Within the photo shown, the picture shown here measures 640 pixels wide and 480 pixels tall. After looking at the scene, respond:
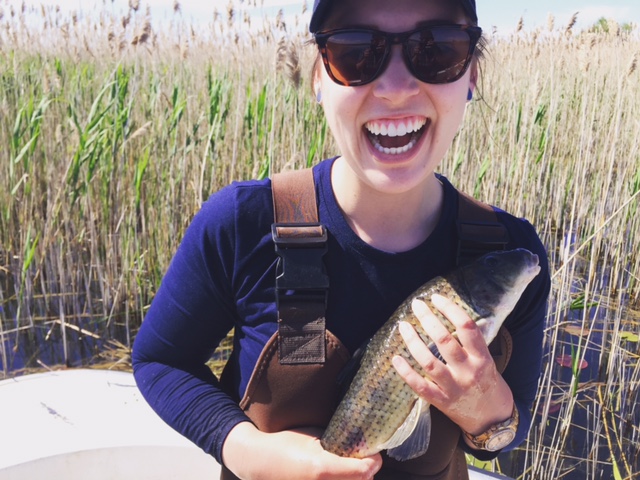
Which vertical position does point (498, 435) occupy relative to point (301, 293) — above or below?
below

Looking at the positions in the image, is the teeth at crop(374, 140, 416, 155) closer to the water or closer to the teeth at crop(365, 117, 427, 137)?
the teeth at crop(365, 117, 427, 137)

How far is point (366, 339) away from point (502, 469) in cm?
214

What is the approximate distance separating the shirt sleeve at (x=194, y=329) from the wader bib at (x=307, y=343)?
0.28 feet

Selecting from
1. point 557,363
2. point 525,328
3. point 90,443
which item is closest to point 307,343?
point 525,328

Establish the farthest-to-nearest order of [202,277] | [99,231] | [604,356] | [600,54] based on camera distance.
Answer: [600,54]
[99,231]
[604,356]
[202,277]

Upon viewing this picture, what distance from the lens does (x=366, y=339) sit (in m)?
1.20

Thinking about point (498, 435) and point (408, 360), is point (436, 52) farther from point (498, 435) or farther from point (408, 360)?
point (498, 435)

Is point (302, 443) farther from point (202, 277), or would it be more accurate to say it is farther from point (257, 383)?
point (202, 277)

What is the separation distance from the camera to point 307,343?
45.8 inches

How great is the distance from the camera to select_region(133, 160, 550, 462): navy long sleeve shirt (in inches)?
47.6

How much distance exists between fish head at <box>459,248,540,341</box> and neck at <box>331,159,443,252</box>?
0.53 ft

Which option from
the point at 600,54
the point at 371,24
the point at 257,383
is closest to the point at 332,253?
the point at 257,383

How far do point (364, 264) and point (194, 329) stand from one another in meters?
0.37

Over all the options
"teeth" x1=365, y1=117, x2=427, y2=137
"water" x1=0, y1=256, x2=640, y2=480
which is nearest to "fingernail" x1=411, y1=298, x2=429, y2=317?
"teeth" x1=365, y1=117, x2=427, y2=137
